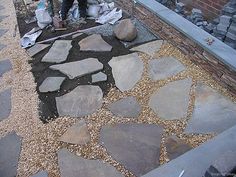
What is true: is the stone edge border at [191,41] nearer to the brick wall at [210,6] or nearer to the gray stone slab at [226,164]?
the brick wall at [210,6]

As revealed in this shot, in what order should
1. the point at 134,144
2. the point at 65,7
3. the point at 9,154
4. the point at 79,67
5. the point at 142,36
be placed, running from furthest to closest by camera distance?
the point at 65,7 < the point at 142,36 < the point at 79,67 < the point at 9,154 < the point at 134,144

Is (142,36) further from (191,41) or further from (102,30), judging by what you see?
(191,41)

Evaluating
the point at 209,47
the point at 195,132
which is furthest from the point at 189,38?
the point at 195,132

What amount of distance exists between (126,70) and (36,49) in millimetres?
1645

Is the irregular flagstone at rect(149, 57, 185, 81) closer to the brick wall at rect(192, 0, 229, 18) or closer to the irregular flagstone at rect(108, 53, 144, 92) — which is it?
the irregular flagstone at rect(108, 53, 144, 92)

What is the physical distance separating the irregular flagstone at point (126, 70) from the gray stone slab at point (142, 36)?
327 millimetres

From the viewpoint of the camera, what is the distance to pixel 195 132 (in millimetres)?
2775

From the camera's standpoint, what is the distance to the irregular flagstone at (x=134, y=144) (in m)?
2.56

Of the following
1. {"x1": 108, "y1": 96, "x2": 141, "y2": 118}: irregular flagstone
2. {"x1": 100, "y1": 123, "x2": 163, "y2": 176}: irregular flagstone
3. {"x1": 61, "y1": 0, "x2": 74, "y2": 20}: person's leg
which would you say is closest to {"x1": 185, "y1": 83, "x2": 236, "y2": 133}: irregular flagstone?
{"x1": 100, "y1": 123, "x2": 163, "y2": 176}: irregular flagstone

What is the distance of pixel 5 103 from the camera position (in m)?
3.52

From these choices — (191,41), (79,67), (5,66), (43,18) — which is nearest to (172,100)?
(191,41)

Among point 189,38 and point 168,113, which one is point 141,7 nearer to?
point 189,38

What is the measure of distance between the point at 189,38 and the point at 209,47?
358 mm

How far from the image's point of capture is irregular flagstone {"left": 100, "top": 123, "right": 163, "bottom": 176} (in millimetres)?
2557
